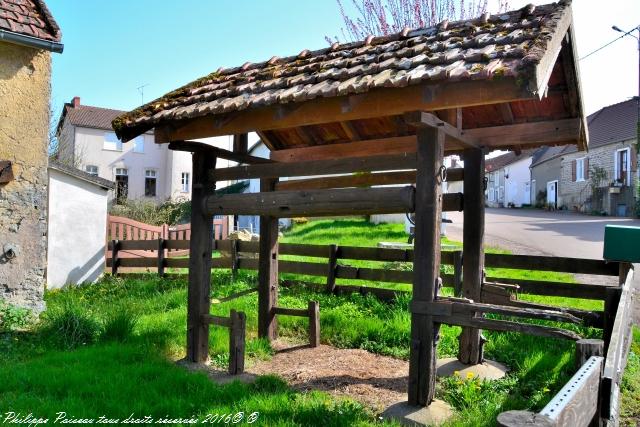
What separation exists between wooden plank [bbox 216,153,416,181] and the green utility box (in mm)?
2415

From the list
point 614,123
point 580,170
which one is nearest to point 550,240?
point 614,123

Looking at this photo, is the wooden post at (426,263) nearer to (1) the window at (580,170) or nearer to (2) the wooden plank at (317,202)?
(2) the wooden plank at (317,202)

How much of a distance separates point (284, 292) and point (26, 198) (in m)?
4.40

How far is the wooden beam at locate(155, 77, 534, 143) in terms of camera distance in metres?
3.66

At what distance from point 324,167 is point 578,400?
11.1 feet

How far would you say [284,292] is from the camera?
9109mm

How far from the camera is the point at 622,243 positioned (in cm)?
525

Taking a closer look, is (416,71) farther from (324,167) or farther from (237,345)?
(237,345)

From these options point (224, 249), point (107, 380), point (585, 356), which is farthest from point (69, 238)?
point (585, 356)

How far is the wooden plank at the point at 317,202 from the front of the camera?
446cm

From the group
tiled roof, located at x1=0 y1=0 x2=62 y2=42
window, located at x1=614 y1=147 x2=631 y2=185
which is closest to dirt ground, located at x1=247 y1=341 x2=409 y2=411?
tiled roof, located at x1=0 y1=0 x2=62 y2=42

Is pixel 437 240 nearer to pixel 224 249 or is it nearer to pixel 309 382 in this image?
pixel 309 382

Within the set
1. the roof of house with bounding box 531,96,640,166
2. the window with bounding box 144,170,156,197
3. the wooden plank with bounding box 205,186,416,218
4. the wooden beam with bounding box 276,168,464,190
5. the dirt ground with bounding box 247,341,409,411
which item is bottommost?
the dirt ground with bounding box 247,341,409,411

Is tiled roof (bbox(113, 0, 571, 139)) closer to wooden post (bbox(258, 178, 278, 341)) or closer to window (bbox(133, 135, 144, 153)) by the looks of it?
wooden post (bbox(258, 178, 278, 341))
